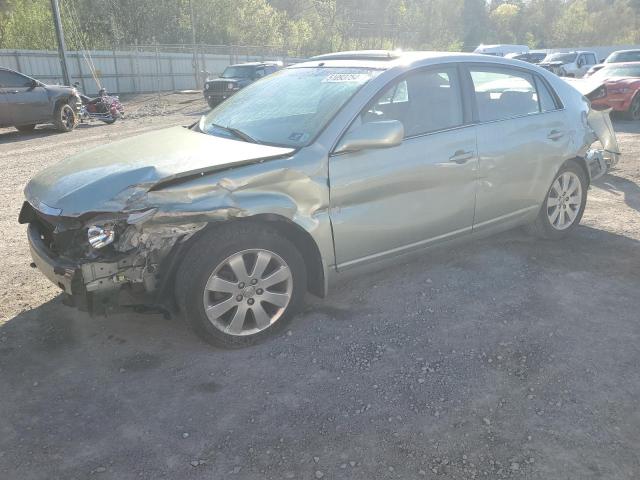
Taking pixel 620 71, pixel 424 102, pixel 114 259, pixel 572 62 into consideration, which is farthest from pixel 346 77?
pixel 572 62

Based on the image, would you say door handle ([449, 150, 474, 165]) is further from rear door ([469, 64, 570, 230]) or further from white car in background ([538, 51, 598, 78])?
white car in background ([538, 51, 598, 78])

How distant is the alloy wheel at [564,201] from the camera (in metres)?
5.04

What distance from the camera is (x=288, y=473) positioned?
2.41 m

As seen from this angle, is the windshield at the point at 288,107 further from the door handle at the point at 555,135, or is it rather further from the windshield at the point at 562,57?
the windshield at the point at 562,57

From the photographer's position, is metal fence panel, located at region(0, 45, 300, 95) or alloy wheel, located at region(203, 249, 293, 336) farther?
metal fence panel, located at region(0, 45, 300, 95)

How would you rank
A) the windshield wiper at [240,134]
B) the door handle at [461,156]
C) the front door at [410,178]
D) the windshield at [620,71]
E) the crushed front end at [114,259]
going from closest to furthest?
the crushed front end at [114,259]
the front door at [410,178]
the windshield wiper at [240,134]
the door handle at [461,156]
the windshield at [620,71]

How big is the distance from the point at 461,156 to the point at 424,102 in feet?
1.61

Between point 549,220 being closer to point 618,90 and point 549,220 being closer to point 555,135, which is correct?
point 555,135

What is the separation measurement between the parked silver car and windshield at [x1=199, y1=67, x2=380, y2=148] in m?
0.02

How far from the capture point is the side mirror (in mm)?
3465

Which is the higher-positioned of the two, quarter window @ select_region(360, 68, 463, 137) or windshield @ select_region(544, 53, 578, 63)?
quarter window @ select_region(360, 68, 463, 137)

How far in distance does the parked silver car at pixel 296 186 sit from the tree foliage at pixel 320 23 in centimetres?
2648

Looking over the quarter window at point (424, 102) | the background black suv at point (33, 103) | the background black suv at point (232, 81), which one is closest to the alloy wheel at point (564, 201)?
the quarter window at point (424, 102)

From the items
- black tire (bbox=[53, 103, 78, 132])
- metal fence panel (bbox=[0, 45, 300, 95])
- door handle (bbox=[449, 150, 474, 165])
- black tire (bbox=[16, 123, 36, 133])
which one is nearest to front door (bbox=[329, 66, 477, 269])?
door handle (bbox=[449, 150, 474, 165])
